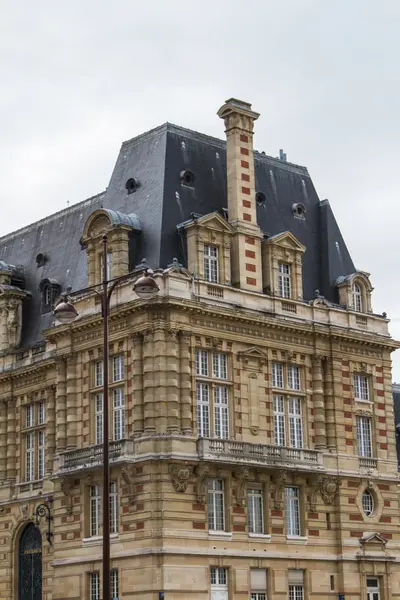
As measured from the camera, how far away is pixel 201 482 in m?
44.6

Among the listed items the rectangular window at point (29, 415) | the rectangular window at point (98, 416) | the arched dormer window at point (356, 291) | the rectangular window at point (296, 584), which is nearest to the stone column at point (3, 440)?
the rectangular window at point (29, 415)

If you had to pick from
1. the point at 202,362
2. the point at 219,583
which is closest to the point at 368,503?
the point at 219,583

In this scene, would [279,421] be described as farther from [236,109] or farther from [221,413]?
[236,109]

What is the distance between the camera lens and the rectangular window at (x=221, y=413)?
46438mm

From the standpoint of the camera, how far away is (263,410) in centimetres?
4812

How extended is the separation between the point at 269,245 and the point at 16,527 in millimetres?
17305

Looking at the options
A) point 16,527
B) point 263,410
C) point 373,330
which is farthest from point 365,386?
point 16,527

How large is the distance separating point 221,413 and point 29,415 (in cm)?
1114

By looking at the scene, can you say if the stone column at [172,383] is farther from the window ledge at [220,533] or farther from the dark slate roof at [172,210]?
the window ledge at [220,533]

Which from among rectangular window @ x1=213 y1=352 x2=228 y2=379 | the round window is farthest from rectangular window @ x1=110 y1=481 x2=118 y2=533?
the round window

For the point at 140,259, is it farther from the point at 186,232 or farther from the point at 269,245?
the point at 269,245

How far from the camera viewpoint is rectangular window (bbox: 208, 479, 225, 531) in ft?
148

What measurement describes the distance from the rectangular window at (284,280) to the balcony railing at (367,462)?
795 centimetres

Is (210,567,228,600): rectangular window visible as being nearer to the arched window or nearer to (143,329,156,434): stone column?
(143,329,156,434): stone column
